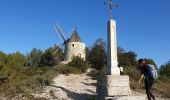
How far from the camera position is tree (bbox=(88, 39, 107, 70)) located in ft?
115

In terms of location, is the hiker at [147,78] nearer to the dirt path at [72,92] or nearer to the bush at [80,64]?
the dirt path at [72,92]

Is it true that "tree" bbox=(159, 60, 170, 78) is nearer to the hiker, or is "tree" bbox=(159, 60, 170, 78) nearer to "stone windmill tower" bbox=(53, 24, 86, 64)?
"stone windmill tower" bbox=(53, 24, 86, 64)

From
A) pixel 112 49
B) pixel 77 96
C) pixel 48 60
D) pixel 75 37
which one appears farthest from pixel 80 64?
pixel 112 49

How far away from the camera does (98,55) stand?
1433 inches

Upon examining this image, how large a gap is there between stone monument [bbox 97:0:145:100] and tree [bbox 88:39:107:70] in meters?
15.9

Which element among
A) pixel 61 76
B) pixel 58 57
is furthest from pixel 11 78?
pixel 58 57

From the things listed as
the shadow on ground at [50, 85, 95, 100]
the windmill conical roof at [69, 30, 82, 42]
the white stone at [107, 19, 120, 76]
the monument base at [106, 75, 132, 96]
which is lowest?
the shadow on ground at [50, 85, 95, 100]

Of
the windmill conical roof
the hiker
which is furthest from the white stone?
the windmill conical roof

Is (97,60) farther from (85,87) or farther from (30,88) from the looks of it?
(30,88)

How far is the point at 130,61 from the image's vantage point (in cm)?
3625

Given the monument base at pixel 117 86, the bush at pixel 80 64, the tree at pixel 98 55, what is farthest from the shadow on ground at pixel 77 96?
the tree at pixel 98 55

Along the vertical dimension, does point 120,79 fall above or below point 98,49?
below

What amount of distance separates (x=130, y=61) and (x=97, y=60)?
Answer: 11.6 feet

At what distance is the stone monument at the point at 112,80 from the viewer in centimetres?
1742
